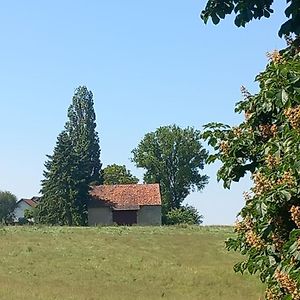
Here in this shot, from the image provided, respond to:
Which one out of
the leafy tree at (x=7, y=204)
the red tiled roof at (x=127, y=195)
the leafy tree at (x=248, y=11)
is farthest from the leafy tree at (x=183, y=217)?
the leafy tree at (x=248, y=11)

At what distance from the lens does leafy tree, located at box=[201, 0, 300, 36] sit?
565 centimetres

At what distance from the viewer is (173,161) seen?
3829 inches

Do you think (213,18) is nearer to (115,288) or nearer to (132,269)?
(115,288)

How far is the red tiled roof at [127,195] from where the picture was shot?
233 feet

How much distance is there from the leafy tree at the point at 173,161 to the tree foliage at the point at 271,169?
8786 cm

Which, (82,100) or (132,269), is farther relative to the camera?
(82,100)

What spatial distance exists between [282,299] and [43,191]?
225ft

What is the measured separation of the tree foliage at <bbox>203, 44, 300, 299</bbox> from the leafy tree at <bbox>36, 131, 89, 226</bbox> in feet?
207

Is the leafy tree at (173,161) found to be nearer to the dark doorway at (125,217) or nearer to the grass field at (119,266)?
the dark doorway at (125,217)

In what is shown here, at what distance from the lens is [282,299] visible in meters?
4.48

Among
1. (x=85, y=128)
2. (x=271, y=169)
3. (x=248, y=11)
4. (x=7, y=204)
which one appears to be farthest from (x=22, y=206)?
(x=271, y=169)

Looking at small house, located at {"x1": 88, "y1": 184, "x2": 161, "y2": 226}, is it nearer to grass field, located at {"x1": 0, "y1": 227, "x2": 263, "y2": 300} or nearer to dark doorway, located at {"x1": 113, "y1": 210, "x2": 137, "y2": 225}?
dark doorway, located at {"x1": 113, "y1": 210, "x2": 137, "y2": 225}

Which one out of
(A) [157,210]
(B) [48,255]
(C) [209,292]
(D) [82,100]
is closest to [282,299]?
(C) [209,292]

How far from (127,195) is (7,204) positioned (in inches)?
1391
